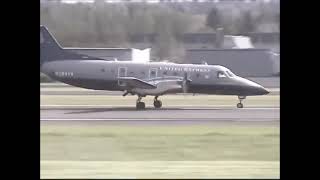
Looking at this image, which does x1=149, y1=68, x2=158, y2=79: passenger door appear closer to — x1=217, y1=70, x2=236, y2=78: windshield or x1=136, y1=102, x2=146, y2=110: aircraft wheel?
x1=136, y1=102, x2=146, y2=110: aircraft wheel

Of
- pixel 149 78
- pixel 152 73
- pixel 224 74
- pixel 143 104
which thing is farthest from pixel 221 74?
pixel 143 104

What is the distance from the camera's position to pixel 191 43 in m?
9.80

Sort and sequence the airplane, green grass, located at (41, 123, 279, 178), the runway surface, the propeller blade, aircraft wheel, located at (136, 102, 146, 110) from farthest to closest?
1. aircraft wheel, located at (136, 102, 146, 110)
2. the propeller blade
3. the airplane
4. the runway surface
5. green grass, located at (41, 123, 279, 178)

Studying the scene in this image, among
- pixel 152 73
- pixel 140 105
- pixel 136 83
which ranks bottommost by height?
pixel 140 105

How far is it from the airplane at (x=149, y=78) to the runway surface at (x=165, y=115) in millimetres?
616

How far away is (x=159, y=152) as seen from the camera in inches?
231

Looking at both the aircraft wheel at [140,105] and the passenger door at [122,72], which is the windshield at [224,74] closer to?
the aircraft wheel at [140,105]

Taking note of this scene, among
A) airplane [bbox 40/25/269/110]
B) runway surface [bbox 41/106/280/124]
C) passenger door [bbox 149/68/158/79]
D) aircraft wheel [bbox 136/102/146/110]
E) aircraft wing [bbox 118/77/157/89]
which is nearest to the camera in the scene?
runway surface [bbox 41/106/280/124]

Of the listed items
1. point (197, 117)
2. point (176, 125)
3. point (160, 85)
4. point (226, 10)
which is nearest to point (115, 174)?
point (226, 10)

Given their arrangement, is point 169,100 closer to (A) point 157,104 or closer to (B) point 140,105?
(A) point 157,104

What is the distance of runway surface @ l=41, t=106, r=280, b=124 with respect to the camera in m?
10.7

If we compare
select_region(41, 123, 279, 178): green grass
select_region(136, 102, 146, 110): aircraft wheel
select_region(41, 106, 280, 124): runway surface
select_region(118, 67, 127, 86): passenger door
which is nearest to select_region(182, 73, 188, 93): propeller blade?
select_region(41, 106, 280, 124): runway surface

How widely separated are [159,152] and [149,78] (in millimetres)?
8585
